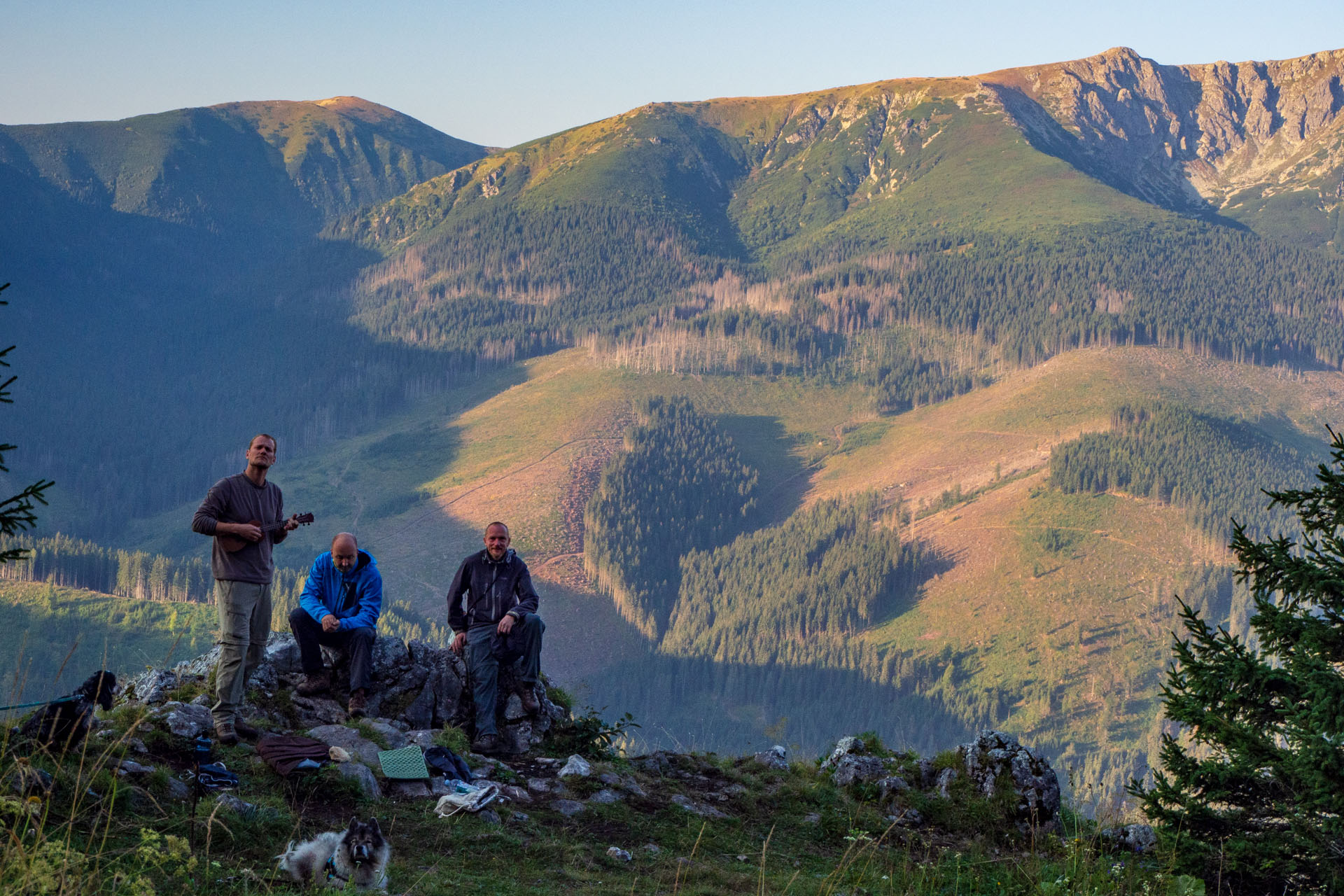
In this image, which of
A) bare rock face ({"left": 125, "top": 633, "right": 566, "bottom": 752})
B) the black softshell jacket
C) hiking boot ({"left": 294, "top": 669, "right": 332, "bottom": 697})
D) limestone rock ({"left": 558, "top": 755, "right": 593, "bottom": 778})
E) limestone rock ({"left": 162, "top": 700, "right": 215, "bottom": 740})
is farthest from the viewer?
the black softshell jacket

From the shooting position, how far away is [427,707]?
58.7 ft

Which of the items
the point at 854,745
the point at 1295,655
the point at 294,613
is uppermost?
the point at 1295,655

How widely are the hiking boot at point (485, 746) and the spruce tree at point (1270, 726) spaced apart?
9264mm

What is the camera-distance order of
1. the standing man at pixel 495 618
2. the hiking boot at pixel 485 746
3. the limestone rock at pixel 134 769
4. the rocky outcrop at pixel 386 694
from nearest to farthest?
1. the limestone rock at pixel 134 769
2. the rocky outcrop at pixel 386 694
3. the hiking boot at pixel 485 746
4. the standing man at pixel 495 618

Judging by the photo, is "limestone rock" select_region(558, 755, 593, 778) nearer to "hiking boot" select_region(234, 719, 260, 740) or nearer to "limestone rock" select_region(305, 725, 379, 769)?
"limestone rock" select_region(305, 725, 379, 769)

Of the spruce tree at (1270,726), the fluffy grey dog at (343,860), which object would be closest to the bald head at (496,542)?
the fluffy grey dog at (343,860)

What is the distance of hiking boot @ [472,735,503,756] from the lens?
55.1ft

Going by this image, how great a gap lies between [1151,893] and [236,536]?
1084cm

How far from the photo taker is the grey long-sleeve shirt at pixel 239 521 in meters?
13.6

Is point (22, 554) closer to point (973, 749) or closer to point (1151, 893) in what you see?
point (1151, 893)

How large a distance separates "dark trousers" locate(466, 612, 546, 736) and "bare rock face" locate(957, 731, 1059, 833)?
728cm

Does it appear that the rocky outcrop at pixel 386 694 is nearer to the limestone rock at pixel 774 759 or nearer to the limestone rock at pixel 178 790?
the limestone rock at pixel 178 790

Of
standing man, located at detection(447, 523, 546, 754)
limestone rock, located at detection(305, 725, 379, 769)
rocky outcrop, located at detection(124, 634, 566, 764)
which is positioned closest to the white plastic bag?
limestone rock, located at detection(305, 725, 379, 769)

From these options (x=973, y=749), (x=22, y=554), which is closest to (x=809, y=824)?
(x=973, y=749)
